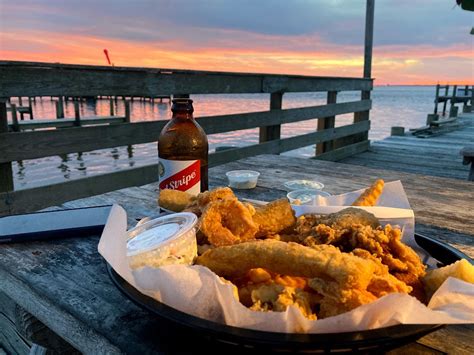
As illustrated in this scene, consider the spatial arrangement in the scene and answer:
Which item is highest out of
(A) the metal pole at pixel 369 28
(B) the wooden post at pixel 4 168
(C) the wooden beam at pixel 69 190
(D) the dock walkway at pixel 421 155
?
(A) the metal pole at pixel 369 28

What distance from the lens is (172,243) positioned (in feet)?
3.06

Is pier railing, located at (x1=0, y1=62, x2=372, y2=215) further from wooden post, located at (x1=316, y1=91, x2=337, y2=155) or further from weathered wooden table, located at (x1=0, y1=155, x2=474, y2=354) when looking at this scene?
wooden post, located at (x1=316, y1=91, x2=337, y2=155)

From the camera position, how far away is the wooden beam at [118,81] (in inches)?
108

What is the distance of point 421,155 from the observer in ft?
27.5

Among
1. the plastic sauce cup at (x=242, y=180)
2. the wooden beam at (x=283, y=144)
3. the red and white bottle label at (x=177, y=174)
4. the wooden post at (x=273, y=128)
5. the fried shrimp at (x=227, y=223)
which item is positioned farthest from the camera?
the wooden post at (x=273, y=128)

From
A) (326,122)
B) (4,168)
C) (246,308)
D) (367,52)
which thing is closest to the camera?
(246,308)

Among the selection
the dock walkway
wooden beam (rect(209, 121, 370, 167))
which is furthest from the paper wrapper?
the dock walkway

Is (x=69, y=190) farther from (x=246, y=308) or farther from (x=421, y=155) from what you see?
(x=421, y=155)

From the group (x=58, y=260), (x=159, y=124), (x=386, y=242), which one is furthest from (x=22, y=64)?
(x=386, y=242)

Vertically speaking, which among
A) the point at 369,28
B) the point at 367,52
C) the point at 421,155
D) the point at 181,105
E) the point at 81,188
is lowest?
the point at 421,155

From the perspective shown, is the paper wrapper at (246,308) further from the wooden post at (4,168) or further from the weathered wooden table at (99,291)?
the wooden post at (4,168)

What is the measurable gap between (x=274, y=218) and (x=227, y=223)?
140mm

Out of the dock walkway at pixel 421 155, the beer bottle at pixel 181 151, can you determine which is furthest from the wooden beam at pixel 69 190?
the dock walkway at pixel 421 155

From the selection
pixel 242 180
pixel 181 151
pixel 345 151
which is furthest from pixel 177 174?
pixel 345 151
